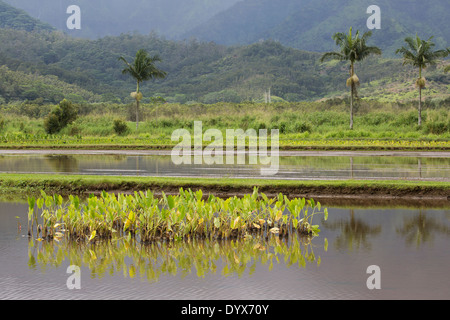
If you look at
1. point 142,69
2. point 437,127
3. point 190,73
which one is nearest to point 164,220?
point 437,127

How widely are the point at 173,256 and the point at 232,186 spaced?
616cm

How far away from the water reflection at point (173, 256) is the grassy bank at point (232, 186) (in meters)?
4.77

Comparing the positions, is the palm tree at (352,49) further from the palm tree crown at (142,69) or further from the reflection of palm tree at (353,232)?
the reflection of palm tree at (353,232)

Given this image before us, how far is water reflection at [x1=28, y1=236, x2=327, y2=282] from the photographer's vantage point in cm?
820

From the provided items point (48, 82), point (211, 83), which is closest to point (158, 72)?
point (48, 82)

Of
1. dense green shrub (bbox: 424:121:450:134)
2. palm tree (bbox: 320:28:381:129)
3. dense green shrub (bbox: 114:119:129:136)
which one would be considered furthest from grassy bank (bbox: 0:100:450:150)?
palm tree (bbox: 320:28:381:129)

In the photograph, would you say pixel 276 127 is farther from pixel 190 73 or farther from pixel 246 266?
pixel 190 73

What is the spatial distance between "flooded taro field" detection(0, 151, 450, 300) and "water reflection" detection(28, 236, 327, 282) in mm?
15

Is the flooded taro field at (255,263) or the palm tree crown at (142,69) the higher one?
the palm tree crown at (142,69)

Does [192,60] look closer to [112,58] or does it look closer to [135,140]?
[112,58]

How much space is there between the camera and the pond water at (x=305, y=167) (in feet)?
59.3

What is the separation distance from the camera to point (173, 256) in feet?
29.2

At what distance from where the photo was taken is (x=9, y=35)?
525 ft

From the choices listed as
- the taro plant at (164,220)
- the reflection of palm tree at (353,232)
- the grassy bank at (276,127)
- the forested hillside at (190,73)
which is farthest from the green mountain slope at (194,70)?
the taro plant at (164,220)
